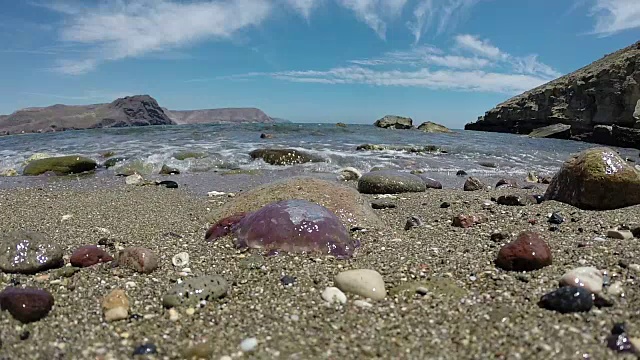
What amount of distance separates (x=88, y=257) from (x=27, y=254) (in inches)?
15.2

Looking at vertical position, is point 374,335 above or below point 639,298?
below

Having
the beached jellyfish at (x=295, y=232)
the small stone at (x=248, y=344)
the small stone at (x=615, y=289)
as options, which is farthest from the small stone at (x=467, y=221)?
the small stone at (x=248, y=344)

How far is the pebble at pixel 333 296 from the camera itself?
2458 millimetres

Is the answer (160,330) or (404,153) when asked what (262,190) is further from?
(404,153)

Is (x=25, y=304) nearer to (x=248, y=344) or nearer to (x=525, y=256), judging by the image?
(x=248, y=344)

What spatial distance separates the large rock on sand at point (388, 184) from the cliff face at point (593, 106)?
2315cm

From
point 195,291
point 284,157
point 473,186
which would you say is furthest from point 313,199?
point 284,157

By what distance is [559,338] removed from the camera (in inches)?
75.7

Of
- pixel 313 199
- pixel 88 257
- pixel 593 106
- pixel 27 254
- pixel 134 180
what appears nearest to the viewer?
pixel 27 254

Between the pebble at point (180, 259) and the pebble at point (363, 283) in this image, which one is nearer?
the pebble at point (363, 283)

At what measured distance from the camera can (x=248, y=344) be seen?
201 cm

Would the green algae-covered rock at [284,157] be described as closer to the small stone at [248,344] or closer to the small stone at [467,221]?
the small stone at [467,221]

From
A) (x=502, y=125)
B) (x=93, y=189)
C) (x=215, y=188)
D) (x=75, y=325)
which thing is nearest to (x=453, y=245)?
(x=75, y=325)

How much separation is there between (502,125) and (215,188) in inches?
2152
